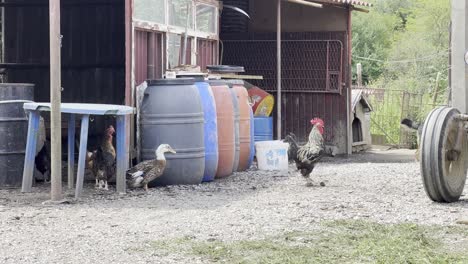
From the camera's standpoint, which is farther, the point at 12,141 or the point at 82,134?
the point at 12,141

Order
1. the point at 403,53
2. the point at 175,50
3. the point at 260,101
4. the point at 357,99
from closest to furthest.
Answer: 1. the point at 175,50
2. the point at 260,101
3. the point at 357,99
4. the point at 403,53

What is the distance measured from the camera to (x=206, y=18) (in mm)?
15875

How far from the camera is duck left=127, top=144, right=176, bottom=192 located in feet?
36.8

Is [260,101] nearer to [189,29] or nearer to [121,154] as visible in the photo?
[189,29]

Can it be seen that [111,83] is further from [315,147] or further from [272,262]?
[272,262]

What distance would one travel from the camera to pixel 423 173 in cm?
956

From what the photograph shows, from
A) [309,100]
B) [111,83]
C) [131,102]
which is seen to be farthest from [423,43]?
[131,102]

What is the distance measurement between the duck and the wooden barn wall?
3.82 metres

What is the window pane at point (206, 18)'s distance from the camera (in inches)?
609

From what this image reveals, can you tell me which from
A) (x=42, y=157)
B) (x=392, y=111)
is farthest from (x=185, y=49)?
(x=392, y=111)

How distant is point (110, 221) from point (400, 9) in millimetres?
47729

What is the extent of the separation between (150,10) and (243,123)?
7.21 ft

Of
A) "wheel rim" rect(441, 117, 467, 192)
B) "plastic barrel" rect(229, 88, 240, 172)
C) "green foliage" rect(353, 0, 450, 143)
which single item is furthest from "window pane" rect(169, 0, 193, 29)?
"green foliage" rect(353, 0, 450, 143)

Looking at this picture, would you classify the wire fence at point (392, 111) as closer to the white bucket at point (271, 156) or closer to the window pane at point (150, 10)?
the white bucket at point (271, 156)
